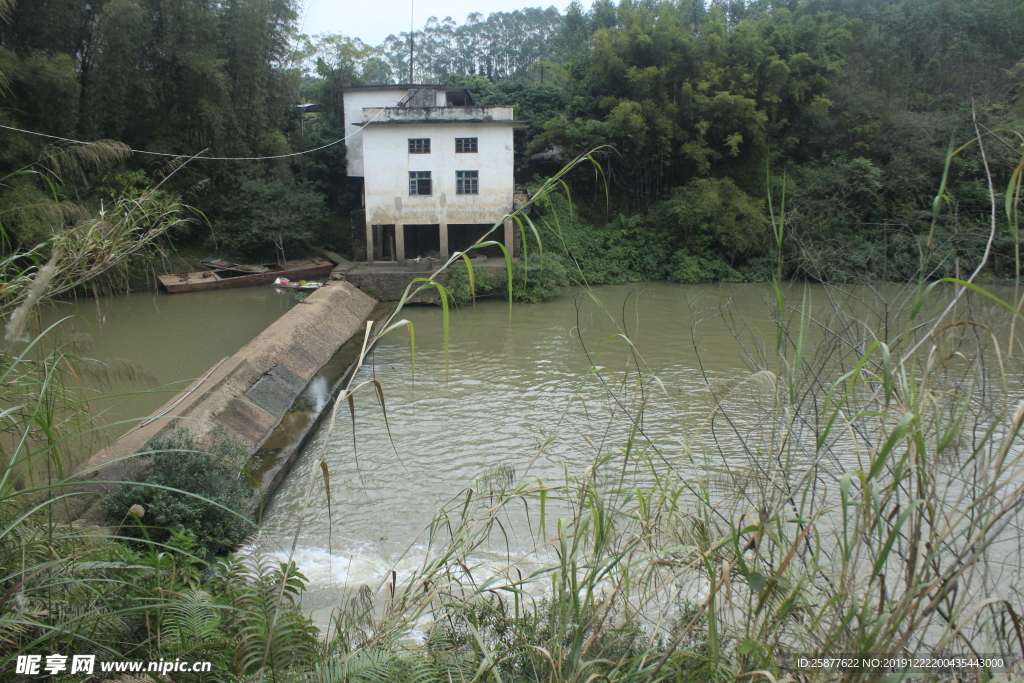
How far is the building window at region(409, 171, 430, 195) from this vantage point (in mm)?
16438

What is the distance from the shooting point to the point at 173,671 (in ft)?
6.28

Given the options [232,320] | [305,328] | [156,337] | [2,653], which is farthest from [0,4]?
[232,320]

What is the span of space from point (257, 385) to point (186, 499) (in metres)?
3.23

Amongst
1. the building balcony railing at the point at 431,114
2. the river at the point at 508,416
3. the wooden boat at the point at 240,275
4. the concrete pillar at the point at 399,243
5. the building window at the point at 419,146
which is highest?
the building balcony railing at the point at 431,114

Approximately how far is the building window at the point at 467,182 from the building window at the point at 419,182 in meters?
0.72

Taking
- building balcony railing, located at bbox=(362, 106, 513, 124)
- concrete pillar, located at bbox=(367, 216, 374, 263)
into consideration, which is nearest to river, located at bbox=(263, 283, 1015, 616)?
concrete pillar, located at bbox=(367, 216, 374, 263)

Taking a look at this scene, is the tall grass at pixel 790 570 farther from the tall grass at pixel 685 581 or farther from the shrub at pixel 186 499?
the shrub at pixel 186 499

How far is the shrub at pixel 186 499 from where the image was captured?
3922mm

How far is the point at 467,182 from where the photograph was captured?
16.5 m

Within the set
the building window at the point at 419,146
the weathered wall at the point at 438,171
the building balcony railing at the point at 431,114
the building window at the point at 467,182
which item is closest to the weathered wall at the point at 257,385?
the weathered wall at the point at 438,171

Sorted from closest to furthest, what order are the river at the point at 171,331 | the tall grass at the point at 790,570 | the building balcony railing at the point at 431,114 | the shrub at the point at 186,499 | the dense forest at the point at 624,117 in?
the tall grass at the point at 790,570 < the shrub at the point at 186,499 < the river at the point at 171,331 < the dense forest at the point at 624,117 < the building balcony railing at the point at 431,114

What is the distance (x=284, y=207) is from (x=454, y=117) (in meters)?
4.86

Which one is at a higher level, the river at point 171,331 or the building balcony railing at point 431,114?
the building balcony railing at point 431,114

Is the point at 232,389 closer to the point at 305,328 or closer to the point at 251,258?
the point at 305,328
